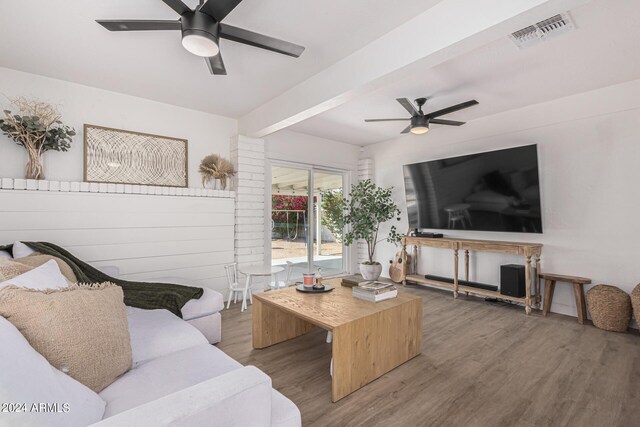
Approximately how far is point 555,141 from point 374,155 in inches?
108

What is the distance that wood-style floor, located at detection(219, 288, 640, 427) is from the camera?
1729mm

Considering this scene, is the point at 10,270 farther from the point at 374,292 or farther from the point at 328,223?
the point at 328,223

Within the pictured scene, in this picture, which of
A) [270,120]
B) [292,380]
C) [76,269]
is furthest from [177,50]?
[292,380]

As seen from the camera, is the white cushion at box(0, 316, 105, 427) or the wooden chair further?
the wooden chair

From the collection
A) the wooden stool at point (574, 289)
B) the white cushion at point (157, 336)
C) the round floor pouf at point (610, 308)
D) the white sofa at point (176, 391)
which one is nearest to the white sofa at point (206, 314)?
the white cushion at point (157, 336)

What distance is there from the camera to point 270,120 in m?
3.56

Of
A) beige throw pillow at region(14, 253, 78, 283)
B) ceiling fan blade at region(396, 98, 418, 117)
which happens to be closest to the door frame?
ceiling fan blade at region(396, 98, 418, 117)

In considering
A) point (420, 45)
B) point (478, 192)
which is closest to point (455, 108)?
point (478, 192)

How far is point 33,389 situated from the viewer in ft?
2.62

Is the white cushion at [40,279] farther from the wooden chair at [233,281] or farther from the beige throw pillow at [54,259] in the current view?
the wooden chair at [233,281]

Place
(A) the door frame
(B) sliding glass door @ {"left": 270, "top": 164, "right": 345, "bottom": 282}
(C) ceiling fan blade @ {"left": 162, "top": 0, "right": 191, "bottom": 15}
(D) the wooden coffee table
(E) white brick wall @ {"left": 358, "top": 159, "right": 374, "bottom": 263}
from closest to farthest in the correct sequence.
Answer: (C) ceiling fan blade @ {"left": 162, "top": 0, "right": 191, "bottom": 15} → (D) the wooden coffee table → (A) the door frame → (B) sliding glass door @ {"left": 270, "top": 164, "right": 345, "bottom": 282} → (E) white brick wall @ {"left": 358, "top": 159, "right": 374, "bottom": 263}

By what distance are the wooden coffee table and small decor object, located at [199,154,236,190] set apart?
1917 millimetres

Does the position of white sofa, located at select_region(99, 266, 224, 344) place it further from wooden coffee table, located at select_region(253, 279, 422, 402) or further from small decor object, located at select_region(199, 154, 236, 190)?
small decor object, located at select_region(199, 154, 236, 190)

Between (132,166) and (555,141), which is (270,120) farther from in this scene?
(555,141)
